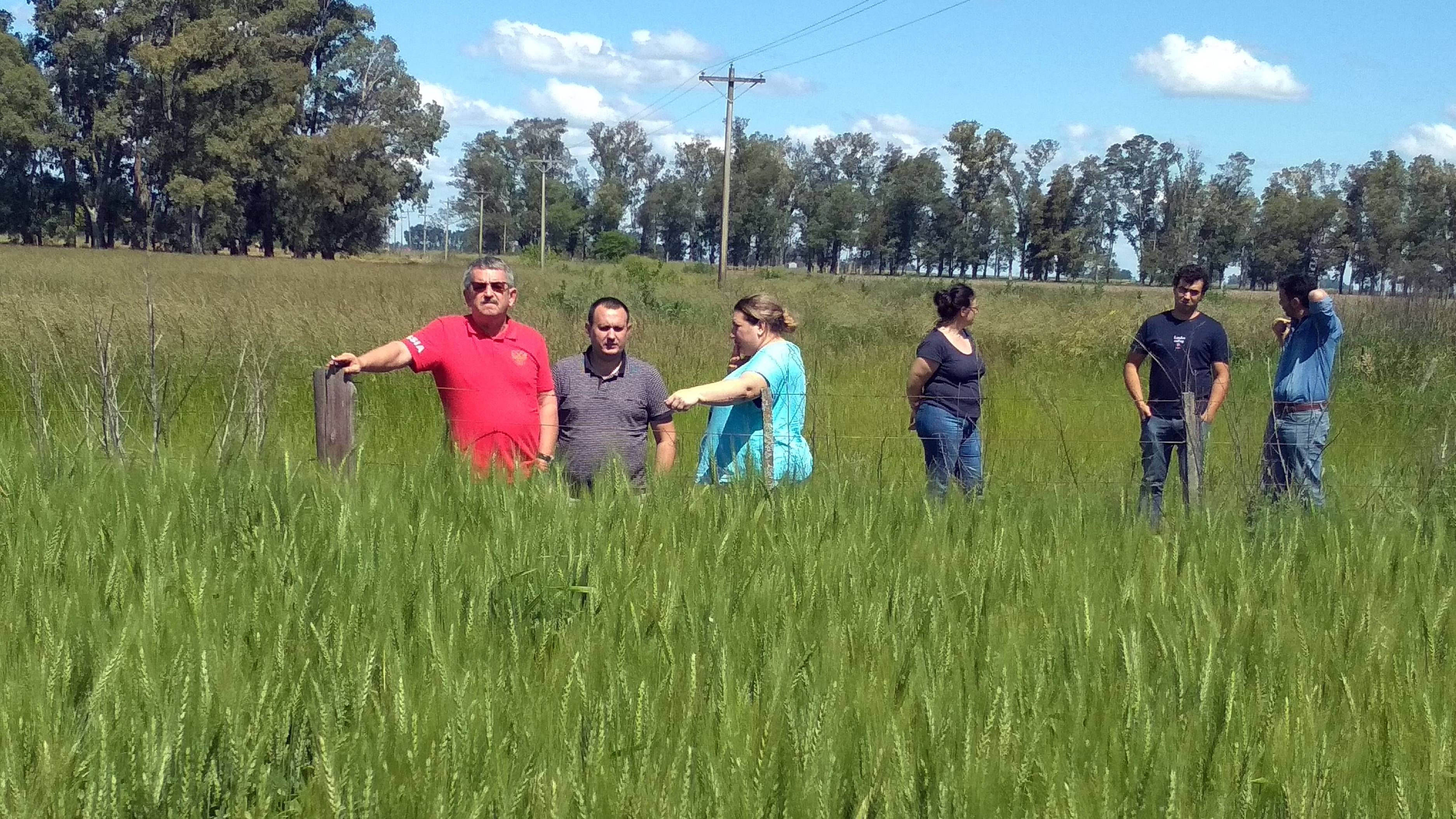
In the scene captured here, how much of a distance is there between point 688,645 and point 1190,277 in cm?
544

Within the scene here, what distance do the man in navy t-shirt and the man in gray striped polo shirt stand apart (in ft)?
9.85

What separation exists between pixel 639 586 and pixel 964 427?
3947 mm

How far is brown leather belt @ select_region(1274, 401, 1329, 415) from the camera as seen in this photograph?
6746 millimetres

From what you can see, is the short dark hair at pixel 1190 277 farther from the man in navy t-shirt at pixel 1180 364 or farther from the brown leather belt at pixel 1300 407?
the brown leather belt at pixel 1300 407

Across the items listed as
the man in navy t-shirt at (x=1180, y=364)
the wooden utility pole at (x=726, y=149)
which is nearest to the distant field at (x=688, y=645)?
the man in navy t-shirt at (x=1180, y=364)

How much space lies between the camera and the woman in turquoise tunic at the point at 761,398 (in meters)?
5.20

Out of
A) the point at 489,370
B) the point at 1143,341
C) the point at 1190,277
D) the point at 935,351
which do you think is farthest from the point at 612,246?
the point at 489,370

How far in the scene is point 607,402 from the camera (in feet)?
17.3

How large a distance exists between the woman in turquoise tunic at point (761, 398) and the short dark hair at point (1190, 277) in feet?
8.83

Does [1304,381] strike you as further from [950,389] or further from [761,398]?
[761,398]

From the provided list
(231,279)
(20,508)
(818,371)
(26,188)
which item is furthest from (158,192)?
(20,508)

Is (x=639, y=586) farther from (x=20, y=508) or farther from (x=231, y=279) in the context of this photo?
(x=231, y=279)

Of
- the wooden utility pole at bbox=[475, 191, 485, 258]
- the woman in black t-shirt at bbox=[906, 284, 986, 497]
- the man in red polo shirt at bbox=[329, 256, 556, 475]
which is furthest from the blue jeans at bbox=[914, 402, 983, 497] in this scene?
the wooden utility pole at bbox=[475, 191, 485, 258]

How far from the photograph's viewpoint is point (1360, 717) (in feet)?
7.88
